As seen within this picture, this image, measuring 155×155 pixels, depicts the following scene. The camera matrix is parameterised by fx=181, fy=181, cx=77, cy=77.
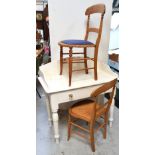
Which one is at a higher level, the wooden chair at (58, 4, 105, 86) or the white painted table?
the wooden chair at (58, 4, 105, 86)

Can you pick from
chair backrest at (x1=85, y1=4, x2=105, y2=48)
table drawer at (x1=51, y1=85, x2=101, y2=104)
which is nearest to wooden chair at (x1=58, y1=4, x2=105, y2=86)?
chair backrest at (x1=85, y1=4, x2=105, y2=48)

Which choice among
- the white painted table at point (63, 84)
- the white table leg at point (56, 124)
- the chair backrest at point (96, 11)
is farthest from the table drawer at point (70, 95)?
the chair backrest at point (96, 11)

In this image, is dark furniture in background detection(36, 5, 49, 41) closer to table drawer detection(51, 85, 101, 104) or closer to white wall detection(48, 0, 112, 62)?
white wall detection(48, 0, 112, 62)

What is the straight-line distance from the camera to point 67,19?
171 cm

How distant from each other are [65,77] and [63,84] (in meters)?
0.14

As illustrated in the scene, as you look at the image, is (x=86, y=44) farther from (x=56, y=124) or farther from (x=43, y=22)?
(x=56, y=124)

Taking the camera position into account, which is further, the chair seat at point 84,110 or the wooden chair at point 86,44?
the chair seat at point 84,110

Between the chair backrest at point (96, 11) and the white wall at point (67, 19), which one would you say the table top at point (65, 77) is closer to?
the white wall at point (67, 19)

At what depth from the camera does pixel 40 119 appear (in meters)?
1.99

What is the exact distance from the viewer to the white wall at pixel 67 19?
5.40 feet

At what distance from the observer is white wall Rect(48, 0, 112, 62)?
1.65m

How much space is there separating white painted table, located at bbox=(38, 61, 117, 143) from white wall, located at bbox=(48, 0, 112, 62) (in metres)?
0.20

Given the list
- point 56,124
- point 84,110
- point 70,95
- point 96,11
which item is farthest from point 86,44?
point 56,124
